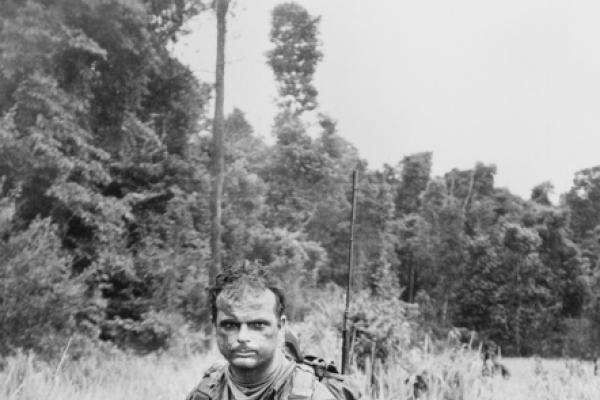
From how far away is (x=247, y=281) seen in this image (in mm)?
2068

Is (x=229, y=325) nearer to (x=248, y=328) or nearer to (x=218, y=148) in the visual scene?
(x=248, y=328)

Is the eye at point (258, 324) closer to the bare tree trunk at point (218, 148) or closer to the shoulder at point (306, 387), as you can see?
the shoulder at point (306, 387)

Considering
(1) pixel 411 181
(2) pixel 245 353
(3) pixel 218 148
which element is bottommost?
(2) pixel 245 353

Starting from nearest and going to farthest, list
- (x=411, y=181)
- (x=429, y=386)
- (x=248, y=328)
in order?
1. (x=248, y=328)
2. (x=429, y=386)
3. (x=411, y=181)

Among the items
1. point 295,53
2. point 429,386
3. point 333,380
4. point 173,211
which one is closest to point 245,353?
point 333,380

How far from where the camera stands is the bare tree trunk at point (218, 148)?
16.2m

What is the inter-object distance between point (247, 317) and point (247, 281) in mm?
122

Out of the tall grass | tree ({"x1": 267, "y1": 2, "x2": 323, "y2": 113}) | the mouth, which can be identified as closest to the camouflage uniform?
the mouth

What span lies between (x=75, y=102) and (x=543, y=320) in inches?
1120

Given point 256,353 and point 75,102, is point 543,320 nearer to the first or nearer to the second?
point 75,102

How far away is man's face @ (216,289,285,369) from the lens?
1987mm

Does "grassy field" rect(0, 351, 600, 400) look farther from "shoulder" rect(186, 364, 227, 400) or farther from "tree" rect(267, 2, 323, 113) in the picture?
"tree" rect(267, 2, 323, 113)

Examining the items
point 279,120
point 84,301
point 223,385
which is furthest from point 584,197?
point 223,385

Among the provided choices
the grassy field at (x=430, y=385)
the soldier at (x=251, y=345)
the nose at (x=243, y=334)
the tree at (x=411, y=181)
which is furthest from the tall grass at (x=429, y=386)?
the tree at (x=411, y=181)
